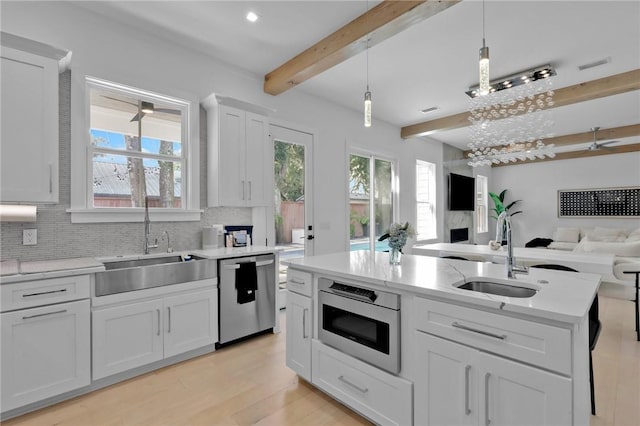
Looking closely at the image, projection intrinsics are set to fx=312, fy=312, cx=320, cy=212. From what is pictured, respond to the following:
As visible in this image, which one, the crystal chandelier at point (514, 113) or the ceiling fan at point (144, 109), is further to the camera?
the crystal chandelier at point (514, 113)

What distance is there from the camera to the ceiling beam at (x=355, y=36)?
2.30 meters

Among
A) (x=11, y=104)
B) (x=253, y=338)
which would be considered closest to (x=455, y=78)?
(x=253, y=338)

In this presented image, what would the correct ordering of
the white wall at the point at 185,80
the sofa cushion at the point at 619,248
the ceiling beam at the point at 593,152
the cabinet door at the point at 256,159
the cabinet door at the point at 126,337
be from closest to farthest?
1. the cabinet door at the point at 126,337
2. the white wall at the point at 185,80
3. the cabinet door at the point at 256,159
4. the sofa cushion at the point at 619,248
5. the ceiling beam at the point at 593,152

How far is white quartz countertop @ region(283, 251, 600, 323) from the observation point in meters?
1.29

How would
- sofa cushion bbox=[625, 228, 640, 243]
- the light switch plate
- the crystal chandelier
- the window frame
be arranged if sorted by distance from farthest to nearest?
the window frame
sofa cushion bbox=[625, 228, 640, 243]
the crystal chandelier
the light switch plate

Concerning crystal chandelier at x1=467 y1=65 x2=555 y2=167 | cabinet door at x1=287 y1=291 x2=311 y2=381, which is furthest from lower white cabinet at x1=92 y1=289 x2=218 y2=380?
crystal chandelier at x1=467 y1=65 x2=555 y2=167

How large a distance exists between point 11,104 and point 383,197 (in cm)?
496

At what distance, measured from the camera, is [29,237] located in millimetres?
2367

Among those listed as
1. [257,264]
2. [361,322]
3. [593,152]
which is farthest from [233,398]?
[593,152]

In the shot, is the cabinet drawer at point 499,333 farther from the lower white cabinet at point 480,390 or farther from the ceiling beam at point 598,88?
the ceiling beam at point 598,88

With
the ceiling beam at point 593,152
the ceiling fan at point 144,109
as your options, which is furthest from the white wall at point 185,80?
the ceiling beam at point 593,152

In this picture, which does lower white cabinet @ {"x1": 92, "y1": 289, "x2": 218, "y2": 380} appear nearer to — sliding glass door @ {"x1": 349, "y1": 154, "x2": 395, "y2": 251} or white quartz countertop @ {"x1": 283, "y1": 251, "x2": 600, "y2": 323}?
white quartz countertop @ {"x1": 283, "y1": 251, "x2": 600, "y2": 323}

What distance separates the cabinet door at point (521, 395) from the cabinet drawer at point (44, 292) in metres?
2.51

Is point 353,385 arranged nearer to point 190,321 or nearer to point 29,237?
point 190,321
